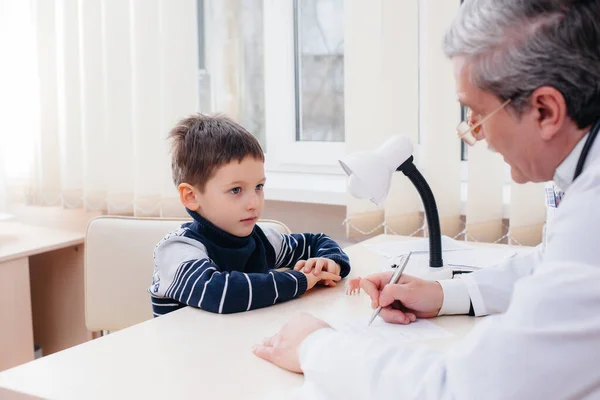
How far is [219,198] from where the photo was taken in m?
1.39

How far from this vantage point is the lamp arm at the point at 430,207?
1.31 metres

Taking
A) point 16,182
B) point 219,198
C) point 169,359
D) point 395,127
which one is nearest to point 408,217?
point 395,127

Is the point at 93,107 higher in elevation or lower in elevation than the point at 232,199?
higher

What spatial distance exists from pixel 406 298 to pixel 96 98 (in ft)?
5.53

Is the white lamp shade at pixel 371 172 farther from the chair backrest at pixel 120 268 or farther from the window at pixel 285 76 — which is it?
the window at pixel 285 76

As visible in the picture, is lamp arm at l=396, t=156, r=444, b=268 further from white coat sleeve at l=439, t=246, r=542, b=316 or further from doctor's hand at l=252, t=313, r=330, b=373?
doctor's hand at l=252, t=313, r=330, b=373

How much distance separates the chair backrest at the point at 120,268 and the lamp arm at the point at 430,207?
40 cm

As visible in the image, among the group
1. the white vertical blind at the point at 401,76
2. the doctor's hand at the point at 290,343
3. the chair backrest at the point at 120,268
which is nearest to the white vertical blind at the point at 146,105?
the chair backrest at the point at 120,268

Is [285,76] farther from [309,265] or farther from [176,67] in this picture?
[309,265]

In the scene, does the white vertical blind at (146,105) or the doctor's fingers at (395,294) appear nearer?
the doctor's fingers at (395,294)

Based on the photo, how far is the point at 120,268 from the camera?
166cm

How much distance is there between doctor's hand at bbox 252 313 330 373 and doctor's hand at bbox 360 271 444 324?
20cm

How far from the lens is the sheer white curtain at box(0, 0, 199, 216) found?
229 cm

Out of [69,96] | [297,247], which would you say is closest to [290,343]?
[297,247]
